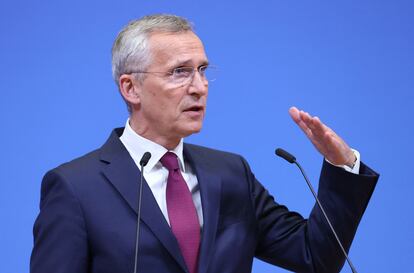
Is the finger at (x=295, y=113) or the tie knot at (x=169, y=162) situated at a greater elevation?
the finger at (x=295, y=113)

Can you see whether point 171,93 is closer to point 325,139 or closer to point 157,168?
point 157,168

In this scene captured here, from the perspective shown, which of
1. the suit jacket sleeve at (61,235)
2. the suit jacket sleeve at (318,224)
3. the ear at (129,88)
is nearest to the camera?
the suit jacket sleeve at (61,235)

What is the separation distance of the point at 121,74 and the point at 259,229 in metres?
0.52

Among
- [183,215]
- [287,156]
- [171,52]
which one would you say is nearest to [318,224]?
[287,156]

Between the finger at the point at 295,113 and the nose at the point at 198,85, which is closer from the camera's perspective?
the finger at the point at 295,113

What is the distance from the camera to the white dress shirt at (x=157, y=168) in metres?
1.70

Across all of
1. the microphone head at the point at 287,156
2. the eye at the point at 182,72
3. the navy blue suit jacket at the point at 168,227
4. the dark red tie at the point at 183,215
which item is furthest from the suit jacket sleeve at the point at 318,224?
the eye at the point at 182,72

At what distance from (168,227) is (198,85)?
13.4 inches

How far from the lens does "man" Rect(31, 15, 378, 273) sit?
159 cm

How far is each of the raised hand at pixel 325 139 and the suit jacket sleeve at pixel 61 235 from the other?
0.53 metres

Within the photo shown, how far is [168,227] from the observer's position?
5.33ft

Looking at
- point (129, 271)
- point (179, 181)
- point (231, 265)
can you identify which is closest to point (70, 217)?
point (129, 271)

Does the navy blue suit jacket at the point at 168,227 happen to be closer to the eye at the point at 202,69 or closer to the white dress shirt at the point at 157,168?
the white dress shirt at the point at 157,168

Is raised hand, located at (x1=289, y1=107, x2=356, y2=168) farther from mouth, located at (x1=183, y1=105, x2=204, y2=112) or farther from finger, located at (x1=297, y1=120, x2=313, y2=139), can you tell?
mouth, located at (x1=183, y1=105, x2=204, y2=112)
